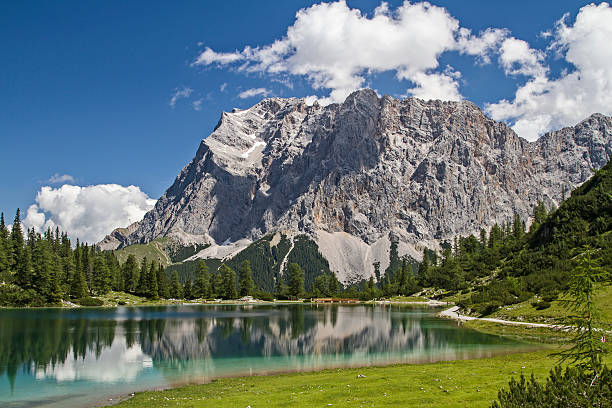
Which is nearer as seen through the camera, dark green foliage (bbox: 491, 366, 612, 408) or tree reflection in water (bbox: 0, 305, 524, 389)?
dark green foliage (bbox: 491, 366, 612, 408)

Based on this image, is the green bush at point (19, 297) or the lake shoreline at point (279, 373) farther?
the green bush at point (19, 297)

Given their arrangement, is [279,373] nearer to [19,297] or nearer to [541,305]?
[541,305]

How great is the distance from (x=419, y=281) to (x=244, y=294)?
234 feet

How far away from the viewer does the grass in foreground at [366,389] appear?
866 inches

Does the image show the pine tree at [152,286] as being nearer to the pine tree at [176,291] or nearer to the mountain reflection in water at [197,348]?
the pine tree at [176,291]

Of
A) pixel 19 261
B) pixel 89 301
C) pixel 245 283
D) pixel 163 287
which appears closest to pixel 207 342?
pixel 89 301

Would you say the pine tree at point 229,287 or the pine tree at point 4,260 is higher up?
the pine tree at point 4,260

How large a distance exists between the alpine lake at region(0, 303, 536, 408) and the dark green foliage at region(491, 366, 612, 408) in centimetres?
2358

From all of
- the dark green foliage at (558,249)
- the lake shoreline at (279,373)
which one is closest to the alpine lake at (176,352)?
the lake shoreline at (279,373)

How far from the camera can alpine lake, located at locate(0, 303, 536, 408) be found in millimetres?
32156

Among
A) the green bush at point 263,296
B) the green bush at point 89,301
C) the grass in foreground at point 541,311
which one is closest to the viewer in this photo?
the grass in foreground at point 541,311

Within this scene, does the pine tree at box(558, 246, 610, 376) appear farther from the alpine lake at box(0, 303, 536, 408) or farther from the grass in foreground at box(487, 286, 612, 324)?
the grass in foreground at box(487, 286, 612, 324)

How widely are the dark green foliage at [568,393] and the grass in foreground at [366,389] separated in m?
6.13

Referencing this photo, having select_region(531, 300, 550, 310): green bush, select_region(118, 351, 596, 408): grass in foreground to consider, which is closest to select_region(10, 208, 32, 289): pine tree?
select_region(118, 351, 596, 408): grass in foreground
